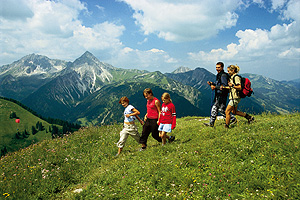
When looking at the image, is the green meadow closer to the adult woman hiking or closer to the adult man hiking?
the adult man hiking

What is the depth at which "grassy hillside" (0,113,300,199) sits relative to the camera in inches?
192

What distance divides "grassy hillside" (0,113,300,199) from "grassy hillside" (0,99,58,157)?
16558 cm

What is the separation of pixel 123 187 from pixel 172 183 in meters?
1.72

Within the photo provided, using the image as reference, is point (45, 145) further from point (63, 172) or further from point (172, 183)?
point (172, 183)

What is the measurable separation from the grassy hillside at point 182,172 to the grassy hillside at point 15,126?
543ft

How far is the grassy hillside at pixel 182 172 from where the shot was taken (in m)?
4.88

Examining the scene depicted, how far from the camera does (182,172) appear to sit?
236 inches

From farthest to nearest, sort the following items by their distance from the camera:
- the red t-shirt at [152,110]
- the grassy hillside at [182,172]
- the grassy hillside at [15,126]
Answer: the grassy hillside at [15,126]
the red t-shirt at [152,110]
the grassy hillside at [182,172]

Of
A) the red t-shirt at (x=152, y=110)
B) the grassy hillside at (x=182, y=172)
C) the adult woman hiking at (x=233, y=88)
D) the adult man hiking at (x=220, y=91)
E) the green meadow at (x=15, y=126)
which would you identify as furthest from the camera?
the green meadow at (x=15, y=126)

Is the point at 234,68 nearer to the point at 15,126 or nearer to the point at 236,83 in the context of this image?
the point at 236,83

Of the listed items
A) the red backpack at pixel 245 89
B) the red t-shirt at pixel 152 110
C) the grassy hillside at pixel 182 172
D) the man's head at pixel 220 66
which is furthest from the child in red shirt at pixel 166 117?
the red backpack at pixel 245 89

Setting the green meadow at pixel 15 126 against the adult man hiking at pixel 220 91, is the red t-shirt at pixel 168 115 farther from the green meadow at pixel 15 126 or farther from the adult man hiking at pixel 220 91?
the green meadow at pixel 15 126

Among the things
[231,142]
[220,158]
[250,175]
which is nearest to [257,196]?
[250,175]

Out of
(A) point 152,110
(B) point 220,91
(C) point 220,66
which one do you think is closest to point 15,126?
(A) point 152,110
